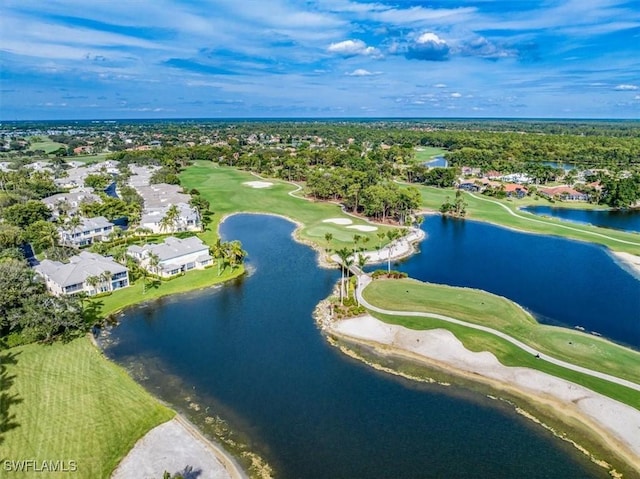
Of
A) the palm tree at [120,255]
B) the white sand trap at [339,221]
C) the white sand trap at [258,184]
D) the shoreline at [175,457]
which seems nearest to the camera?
the shoreline at [175,457]

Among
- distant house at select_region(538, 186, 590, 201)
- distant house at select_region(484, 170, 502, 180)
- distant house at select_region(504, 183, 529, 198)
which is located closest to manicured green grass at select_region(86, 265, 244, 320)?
distant house at select_region(504, 183, 529, 198)

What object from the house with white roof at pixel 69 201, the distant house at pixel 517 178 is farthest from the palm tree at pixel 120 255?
the distant house at pixel 517 178

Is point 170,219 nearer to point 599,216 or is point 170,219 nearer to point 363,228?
point 363,228

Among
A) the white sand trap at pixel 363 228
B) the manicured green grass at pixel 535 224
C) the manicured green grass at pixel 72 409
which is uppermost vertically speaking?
the manicured green grass at pixel 535 224

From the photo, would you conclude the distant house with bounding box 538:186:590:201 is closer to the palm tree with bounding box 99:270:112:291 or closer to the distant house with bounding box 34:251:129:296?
the distant house with bounding box 34:251:129:296

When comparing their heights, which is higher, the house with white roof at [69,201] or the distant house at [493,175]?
the distant house at [493,175]

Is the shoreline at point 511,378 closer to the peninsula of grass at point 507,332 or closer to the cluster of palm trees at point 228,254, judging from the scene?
the peninsula of grass at point 507,332

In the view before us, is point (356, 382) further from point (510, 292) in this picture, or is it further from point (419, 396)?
point (510, 292)

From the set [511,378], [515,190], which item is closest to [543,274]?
[511,378]
